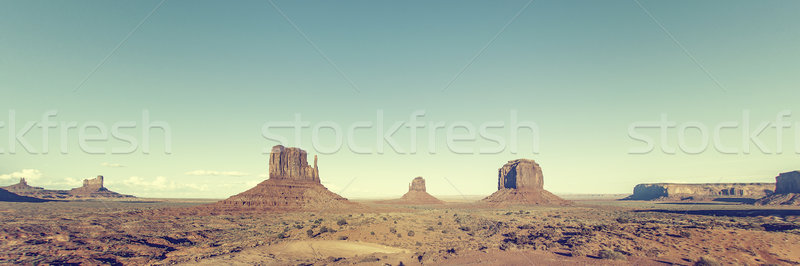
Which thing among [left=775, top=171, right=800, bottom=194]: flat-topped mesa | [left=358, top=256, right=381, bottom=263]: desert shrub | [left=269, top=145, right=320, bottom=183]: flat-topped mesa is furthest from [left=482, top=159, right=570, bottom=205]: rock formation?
[left=358, top=256, right=381, bottom=263]: desert shrub

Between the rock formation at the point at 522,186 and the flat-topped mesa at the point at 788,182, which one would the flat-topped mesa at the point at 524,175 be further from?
the flat-topped mesa at the point at 788,182

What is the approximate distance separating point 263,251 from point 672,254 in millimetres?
28588

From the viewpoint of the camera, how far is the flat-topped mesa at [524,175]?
129 meters

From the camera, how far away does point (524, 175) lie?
130 m

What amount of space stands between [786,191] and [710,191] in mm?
62800

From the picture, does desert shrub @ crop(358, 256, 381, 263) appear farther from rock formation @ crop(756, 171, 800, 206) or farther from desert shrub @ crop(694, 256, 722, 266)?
rock formation @ crop(756, 171, 800, 206)

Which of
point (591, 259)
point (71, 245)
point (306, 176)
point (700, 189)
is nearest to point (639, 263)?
point (591, 259)

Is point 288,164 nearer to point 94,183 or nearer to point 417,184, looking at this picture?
point 417,184

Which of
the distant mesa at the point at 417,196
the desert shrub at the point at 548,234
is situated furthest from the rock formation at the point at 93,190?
the desert shrub at the point at 548,234

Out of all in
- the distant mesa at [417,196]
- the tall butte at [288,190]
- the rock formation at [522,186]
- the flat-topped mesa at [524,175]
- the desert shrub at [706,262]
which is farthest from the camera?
the distant mesa at [417,196]

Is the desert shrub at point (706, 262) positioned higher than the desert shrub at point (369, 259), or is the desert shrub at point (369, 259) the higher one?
the desert shrub at point (706, 262)

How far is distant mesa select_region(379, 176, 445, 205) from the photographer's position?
500 feet

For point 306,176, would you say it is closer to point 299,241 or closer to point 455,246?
point 299,241

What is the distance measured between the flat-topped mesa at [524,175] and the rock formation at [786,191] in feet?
218
